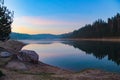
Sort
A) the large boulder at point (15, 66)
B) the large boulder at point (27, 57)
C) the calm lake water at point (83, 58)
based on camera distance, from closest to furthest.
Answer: the large boulder at point (15, 66), the large boulder at point (27, 57), the calm lake water at point (83, 58)

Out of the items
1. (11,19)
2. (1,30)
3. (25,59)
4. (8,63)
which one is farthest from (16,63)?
(11,19)

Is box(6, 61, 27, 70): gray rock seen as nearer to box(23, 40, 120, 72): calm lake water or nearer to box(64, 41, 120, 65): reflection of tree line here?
box(23, 40, 120, 72): calm lake water

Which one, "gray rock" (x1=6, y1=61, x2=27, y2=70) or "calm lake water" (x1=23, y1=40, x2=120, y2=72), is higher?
"gray rock" (x1=6, y1=61, x2=27, y2=70)

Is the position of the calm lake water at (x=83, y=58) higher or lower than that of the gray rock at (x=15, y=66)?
lower

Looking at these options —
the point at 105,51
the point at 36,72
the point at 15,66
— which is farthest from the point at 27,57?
the point at 105,51

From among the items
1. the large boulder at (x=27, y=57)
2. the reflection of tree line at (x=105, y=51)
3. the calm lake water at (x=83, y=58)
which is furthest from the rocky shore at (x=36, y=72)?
the reflection of tree line at (x=105, y=51)

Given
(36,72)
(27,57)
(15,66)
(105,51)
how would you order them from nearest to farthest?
(36,72) < (15,66) < (27,57) < (105,51)

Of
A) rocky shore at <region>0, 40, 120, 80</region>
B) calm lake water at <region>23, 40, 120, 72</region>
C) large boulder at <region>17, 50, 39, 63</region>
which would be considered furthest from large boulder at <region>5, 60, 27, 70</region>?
calm lake water at <region>23, 40, 120, 72</region>

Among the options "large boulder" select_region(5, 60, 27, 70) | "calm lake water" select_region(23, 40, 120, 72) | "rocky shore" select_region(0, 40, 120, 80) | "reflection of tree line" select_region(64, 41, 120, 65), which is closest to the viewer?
"rocky shore" select_region(0, 40, 120, 80)

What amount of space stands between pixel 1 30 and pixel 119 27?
120 metres

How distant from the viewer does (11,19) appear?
39.1 metres

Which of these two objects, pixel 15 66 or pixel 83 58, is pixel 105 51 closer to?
pixel 83 58

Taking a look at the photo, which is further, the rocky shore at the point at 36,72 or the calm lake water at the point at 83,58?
the calm lake water at the point at 83,58

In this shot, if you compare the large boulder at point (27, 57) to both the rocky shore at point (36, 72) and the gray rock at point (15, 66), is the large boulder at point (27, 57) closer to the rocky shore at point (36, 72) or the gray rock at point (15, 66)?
the rocky shore at point (36, 72)
